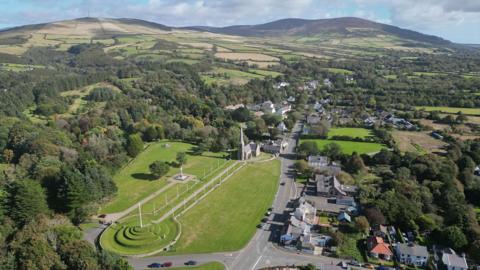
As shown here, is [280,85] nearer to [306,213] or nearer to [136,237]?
[306,213]

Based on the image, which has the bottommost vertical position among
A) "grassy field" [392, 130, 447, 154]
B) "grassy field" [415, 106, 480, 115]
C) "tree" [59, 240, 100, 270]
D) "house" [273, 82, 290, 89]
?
"tree" [59, 240, 100, 270]

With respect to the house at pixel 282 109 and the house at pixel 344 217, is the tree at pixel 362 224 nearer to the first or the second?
the house at pixel 344 217

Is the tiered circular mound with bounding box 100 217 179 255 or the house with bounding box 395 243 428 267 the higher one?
the house with bounding box 395 243 428 267

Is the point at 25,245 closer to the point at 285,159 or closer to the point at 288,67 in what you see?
the point at 285,159

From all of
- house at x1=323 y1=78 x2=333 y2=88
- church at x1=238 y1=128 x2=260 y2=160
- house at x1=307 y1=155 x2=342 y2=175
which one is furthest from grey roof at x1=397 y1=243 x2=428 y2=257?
house at x1=323 y1=78 x2=333 y2=88

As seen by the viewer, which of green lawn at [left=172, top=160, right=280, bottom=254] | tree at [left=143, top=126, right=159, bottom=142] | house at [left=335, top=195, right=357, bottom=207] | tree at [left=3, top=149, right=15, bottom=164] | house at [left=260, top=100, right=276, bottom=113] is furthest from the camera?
house at [left=260, top=100, right=276, bottom=113]

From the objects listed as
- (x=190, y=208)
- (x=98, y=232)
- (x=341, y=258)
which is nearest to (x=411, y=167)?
(x=341, y=258)

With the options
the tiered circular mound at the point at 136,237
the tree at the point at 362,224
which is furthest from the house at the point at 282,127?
the tiered circular mound at the point at 136,237

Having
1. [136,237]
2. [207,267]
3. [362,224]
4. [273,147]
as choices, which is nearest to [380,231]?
[362,224]

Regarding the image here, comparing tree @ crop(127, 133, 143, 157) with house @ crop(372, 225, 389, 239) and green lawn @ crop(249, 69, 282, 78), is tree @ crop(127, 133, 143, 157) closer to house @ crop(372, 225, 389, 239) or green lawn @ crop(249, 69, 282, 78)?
house @ crop(372, 225, 389, 239)
